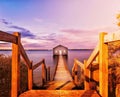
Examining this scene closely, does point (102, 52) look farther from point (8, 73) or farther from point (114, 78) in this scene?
point (8, 73)

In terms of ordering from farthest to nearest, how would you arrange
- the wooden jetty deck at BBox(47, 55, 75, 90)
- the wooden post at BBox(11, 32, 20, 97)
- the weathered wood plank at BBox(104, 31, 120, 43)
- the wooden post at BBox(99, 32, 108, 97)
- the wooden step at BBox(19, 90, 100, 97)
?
the wooden jetty deck at BBox(47, 55, 75, 90) < the wooden step at BBox(19, 90, 100, 97) < the wooden post at BBox(11, 32, 20, 97) < the wooden post at BBox(99, 32, 108, 97) < the weathered wood plank at BBox(104, 31, 120, 43)

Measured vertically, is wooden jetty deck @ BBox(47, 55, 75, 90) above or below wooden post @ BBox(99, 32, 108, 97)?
below

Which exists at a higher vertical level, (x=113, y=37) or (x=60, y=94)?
(x=113, y=37)

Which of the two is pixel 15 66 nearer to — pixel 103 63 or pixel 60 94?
pixel 60 94

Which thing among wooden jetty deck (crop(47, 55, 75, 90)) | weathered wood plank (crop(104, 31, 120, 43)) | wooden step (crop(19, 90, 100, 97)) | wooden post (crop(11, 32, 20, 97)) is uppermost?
weathered wood plank (crop(104, 31, 120, 43))

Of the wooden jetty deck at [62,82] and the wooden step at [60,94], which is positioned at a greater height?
the wooden step at [60,94]

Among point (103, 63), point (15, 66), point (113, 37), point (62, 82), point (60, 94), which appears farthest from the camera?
point (62, 82)

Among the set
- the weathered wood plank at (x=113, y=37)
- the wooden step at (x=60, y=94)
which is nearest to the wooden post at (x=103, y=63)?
the weathered wood plank at (x=113, y=37)

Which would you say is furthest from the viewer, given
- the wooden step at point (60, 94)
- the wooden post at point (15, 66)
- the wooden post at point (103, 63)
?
the wooden step at point (60, 94)

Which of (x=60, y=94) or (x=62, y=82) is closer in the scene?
(x=60, y=94)

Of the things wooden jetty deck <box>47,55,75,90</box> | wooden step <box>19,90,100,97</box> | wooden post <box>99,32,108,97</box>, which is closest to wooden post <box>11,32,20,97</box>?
wooden step <box>19,90,100,97</box>

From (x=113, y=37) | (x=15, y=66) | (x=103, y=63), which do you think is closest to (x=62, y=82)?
(x=15, y=66)

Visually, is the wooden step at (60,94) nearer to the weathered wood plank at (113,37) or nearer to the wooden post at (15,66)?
the wooden post at (15,66)

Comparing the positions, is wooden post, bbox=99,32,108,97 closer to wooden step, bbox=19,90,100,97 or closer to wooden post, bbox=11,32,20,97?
wooden step, bbox=19,90,100,97
